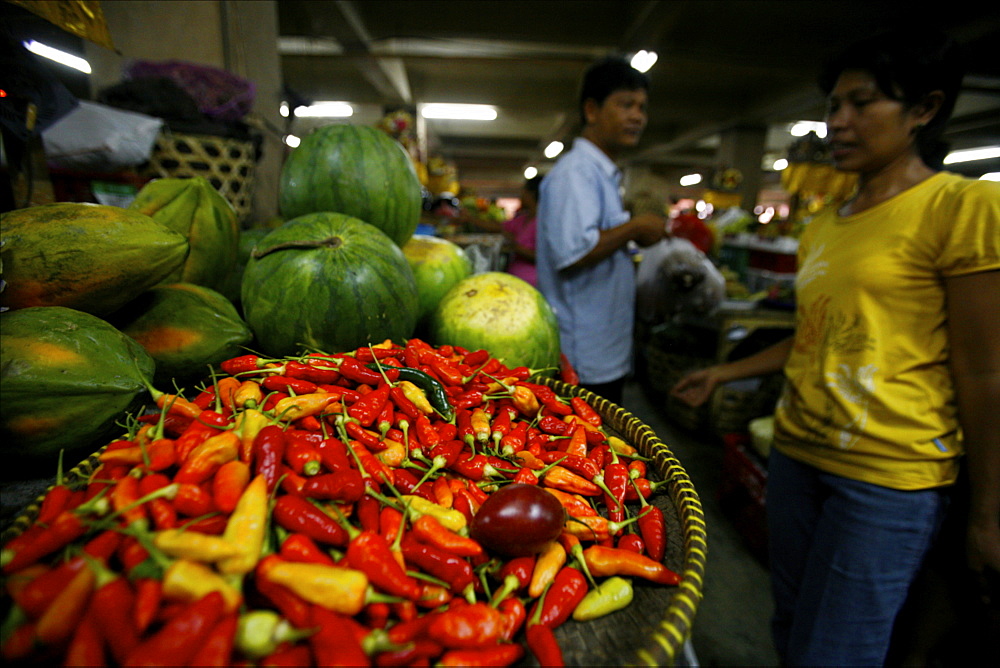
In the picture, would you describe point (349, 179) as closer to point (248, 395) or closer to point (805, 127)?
point (248, 395)

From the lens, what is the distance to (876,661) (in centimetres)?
169

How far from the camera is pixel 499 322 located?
1.60m

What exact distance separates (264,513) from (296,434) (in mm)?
250

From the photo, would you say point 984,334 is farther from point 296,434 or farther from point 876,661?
point 296,434

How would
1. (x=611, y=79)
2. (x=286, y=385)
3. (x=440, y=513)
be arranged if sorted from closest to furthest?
1. (x=440, y=513)
2. (x=286, y=385)
3. (x=611, y=79)

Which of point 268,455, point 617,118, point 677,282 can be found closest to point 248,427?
point 268,455

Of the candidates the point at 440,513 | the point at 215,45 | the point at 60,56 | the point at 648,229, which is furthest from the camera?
the point at 215,45

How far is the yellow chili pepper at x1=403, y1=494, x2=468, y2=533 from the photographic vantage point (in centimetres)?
88

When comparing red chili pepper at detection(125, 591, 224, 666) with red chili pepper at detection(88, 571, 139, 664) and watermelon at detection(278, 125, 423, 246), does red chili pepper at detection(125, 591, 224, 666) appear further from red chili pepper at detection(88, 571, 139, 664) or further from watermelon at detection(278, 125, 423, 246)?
watermelon at detection(278, 125, 423, 246)

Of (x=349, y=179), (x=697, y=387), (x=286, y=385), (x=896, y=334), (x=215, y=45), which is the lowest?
(x=697, y=387)

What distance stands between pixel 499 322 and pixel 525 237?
324 cm

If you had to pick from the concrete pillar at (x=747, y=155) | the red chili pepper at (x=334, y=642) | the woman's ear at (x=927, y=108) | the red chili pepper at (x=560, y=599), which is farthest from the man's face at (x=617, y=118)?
the concrete pillar at (x=747, y=155)

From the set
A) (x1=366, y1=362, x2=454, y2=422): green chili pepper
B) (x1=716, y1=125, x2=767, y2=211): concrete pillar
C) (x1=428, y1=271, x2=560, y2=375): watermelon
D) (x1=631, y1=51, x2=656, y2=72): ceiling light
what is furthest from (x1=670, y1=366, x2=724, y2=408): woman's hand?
(x1=716, y1=125, x2=767, y2=211): concrete pillar

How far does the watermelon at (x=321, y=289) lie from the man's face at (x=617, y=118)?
185 centimetres
